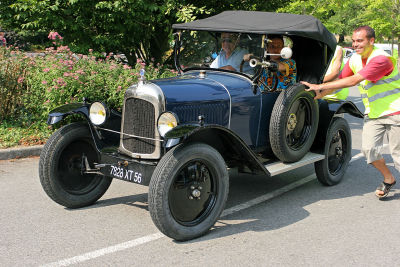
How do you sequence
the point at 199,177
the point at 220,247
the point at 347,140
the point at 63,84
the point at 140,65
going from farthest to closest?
the point at 140,65
the point at 63,84
the point at 347,140
the point at 199,177
the point at 220,247

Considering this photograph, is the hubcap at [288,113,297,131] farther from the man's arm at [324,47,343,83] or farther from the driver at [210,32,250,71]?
the man's arm at [324,47,343,83]

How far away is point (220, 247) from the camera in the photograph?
159 inches

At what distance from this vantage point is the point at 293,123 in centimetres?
540

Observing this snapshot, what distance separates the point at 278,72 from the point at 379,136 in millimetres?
1413

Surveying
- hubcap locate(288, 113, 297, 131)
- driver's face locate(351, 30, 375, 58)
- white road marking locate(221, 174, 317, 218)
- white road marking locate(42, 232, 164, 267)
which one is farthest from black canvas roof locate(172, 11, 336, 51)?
white road marking locate(42, 232, 164, 267)

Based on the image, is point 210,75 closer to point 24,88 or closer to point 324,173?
point 324,173

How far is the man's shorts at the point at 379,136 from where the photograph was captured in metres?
5.31

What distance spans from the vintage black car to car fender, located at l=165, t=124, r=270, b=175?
0.5 inches

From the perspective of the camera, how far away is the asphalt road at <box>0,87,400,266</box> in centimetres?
381

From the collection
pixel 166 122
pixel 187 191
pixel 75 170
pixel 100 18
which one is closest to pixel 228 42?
pixel 166 122

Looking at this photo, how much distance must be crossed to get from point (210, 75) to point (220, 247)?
6.92 ft

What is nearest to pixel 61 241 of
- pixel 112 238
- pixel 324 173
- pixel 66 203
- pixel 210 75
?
pixel 112 238

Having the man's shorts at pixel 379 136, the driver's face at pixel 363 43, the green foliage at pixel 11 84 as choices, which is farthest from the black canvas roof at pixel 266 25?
the green foliage at pixel 11 84

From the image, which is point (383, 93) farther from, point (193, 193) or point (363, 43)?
point (193, 193)
